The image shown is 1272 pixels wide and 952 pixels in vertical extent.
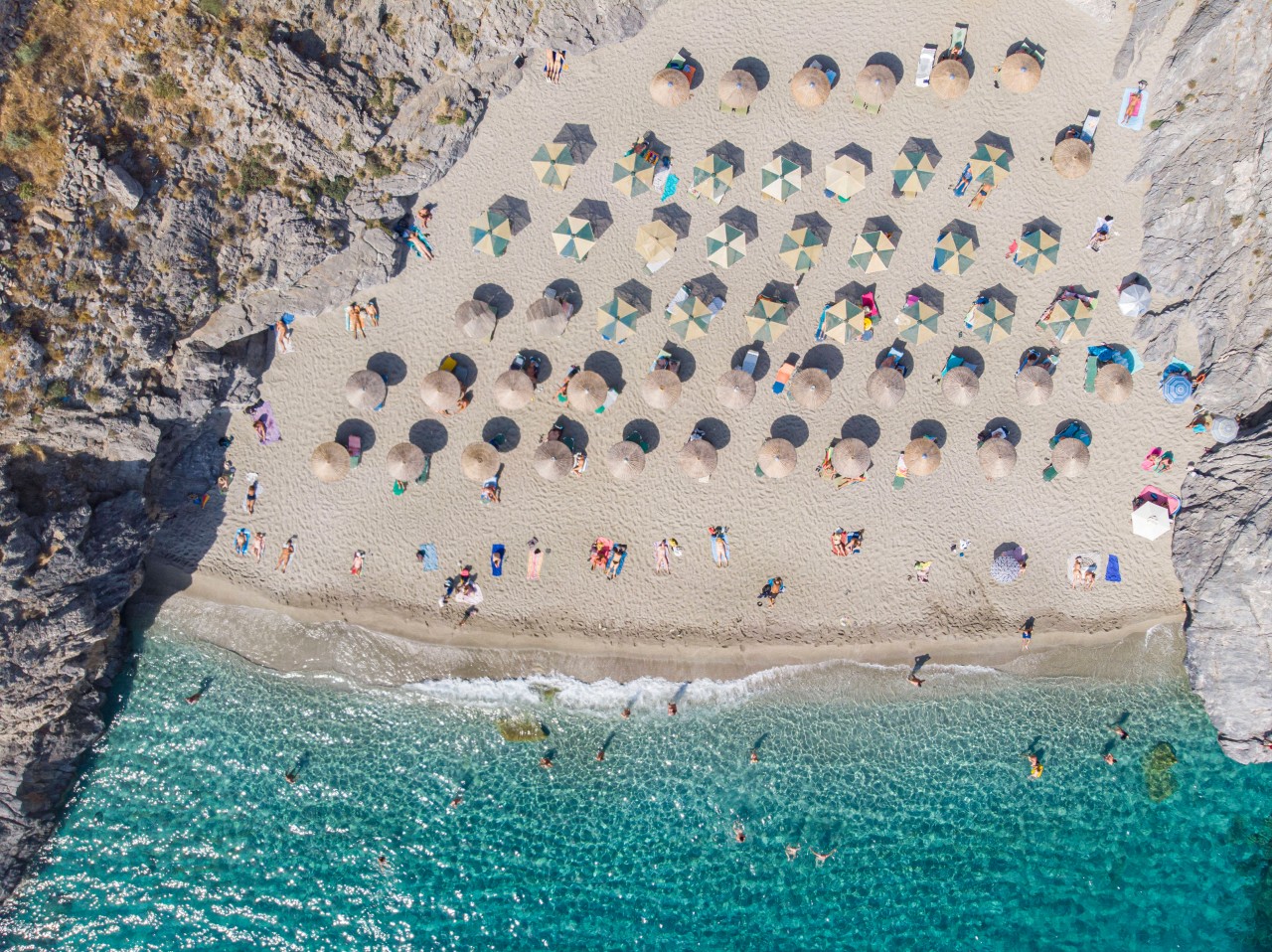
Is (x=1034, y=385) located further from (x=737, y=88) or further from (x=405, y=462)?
(x=405, y=462)

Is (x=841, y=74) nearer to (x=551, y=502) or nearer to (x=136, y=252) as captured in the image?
(x=551, y=502)

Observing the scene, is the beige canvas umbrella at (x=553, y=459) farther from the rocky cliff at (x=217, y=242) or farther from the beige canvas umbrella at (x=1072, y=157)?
the beige canvas umbrella at (x=1072, y=157)

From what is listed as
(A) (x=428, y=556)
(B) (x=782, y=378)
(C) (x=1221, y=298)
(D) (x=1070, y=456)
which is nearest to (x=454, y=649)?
(A) (x=428, y=556)

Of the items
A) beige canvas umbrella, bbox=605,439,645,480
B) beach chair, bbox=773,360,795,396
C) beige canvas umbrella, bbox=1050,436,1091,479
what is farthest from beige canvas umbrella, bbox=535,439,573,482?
beige canvas umbrella, bbox=1050,436,1091,479

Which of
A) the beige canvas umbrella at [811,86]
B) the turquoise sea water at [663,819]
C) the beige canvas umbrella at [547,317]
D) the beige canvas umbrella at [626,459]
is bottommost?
the turquoise sea water at [663,819]

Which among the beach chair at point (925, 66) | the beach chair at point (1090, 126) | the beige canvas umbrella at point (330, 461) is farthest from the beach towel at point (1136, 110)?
the beige canvas umbrella at point (330, 461)

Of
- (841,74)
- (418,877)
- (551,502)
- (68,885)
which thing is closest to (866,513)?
(551,502)

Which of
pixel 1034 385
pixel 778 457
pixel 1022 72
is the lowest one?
pixel 778 457
